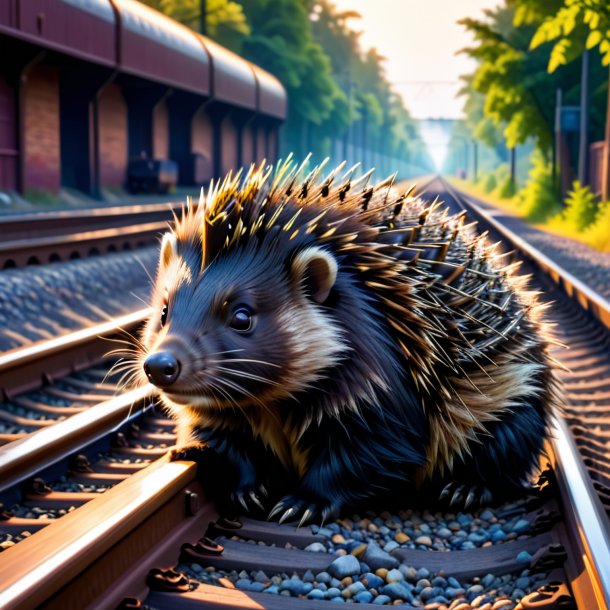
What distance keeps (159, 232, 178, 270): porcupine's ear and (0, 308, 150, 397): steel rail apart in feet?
5.36

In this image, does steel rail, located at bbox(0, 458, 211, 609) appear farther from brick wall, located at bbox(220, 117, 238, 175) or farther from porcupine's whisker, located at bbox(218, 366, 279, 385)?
brick wall, located at bbox(220, 117, 238, 175)

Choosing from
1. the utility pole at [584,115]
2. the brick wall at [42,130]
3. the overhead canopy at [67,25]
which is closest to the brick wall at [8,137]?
the brick wall at [42,130]

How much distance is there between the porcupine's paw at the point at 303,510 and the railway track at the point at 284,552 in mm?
41

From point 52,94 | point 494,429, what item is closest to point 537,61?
point 52,94

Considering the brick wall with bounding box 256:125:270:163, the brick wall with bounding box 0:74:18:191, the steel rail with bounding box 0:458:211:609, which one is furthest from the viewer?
the brick wall with bounding box 256:125:270:163

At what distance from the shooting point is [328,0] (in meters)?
90.6

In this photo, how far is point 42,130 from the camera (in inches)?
997

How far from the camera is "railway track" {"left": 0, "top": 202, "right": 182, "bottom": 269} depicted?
10.1m

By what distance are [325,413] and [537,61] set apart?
26353 millimetres

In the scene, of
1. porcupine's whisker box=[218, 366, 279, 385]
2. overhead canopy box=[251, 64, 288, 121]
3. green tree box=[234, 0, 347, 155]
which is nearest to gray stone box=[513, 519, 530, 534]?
porcupine's whisker box=[218, 366, 279, 385]

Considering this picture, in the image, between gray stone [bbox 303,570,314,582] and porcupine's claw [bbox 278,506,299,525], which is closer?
gray stone [bbox 303,570,314,582]

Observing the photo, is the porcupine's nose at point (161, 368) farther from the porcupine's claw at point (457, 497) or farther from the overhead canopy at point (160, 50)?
the overhead canopy at point (160, 50)

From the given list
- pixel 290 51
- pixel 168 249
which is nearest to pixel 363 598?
pixel 168 249

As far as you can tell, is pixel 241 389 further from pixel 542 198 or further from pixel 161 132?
pixel 161 132
